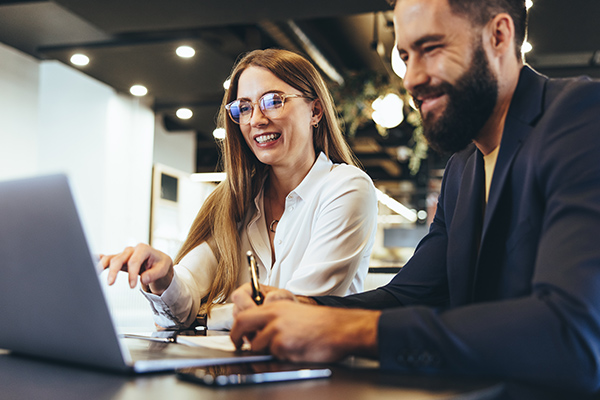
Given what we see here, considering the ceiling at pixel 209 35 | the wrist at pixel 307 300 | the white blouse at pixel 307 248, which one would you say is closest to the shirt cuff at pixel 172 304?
the white blouse at pixel 307 248

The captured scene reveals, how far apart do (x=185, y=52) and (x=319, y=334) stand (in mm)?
5062

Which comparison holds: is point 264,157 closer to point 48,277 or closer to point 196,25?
point 48,277

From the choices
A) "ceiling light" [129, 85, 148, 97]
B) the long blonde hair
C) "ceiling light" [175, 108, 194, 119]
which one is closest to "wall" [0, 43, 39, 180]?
"ceiling light" [129, 85, 148, 97]

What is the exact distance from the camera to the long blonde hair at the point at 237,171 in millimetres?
1806

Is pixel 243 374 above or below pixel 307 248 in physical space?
below

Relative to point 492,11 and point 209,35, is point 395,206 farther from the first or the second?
point 492,11

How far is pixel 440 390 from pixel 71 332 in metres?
0.47

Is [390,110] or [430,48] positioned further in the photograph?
[390,110]

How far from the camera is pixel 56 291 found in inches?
30.0

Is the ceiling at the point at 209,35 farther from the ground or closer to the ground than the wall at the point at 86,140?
farther from the ground

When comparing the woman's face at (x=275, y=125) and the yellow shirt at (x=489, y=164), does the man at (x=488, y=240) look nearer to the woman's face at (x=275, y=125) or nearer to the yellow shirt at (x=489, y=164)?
the yellow shirt at (x=489, y=164)

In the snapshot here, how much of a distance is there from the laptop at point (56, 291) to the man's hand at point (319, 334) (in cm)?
6

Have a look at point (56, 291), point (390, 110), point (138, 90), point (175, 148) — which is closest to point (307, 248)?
point (56, 291)

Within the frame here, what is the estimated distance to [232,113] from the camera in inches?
74.2
